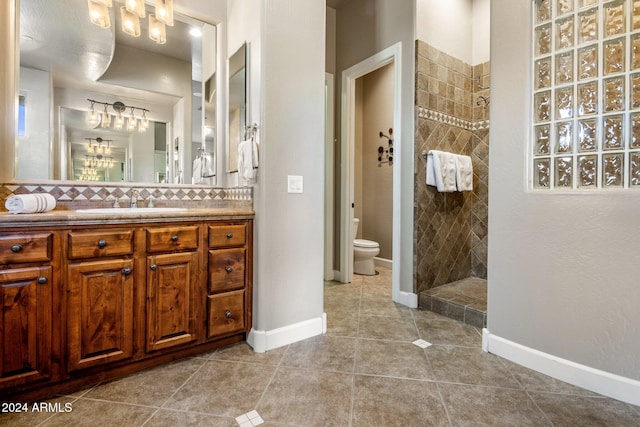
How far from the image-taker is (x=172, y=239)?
1794 mm

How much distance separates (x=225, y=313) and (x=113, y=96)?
163 cm

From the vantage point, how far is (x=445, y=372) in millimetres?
1772

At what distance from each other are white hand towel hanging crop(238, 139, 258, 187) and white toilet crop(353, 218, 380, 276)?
6.71 feet

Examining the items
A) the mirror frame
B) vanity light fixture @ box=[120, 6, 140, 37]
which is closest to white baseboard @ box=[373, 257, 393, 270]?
vanity light fixture @ box=[120, 6, 140, 37]

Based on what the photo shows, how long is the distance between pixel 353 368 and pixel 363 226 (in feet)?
9.96

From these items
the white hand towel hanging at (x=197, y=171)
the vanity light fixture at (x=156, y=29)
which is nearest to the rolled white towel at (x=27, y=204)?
the white hand towel hanging at (x=197, y=171)

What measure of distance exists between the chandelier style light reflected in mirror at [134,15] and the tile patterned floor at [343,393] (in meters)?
2.01

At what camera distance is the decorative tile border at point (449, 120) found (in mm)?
2828

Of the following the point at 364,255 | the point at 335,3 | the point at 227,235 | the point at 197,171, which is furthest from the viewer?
the point at 364,255

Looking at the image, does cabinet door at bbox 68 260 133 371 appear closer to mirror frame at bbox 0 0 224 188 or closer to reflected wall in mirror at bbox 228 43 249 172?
mirror frame at bbox 0 0 224 188

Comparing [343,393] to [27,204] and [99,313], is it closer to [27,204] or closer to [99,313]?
[99,313]

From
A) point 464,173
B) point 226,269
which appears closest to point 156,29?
point 226,269

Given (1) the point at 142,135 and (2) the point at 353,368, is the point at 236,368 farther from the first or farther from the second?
(1) the point at 142,135

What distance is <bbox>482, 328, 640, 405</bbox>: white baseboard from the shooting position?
1512mm
